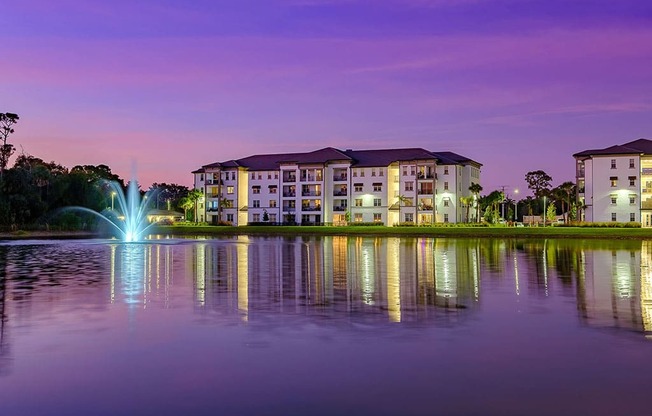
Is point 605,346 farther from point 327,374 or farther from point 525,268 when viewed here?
point 525,268

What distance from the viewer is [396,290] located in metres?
21.1

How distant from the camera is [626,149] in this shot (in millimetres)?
104625

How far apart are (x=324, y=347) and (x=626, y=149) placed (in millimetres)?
104523

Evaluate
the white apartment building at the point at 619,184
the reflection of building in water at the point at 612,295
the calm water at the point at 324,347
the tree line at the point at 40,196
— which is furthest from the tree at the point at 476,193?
the calm water at the point at 324,347

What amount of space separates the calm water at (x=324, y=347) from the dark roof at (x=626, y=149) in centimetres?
8834

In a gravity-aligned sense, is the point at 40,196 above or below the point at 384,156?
below

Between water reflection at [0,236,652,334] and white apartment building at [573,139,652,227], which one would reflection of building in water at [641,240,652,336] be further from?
white apartment building at [573,139,652,227]

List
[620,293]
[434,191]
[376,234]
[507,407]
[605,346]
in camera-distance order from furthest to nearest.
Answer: [434,191] < [376,234] < [620,293] < [605,346] < [507,407]

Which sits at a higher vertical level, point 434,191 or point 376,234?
point 434,191

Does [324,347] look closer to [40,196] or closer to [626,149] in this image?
[40,196]

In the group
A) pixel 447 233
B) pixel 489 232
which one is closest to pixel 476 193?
pixel 447 233

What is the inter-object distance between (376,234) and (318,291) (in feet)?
201

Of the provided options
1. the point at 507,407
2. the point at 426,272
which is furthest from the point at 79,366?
the point at 426,272

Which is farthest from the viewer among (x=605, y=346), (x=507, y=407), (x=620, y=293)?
(x=620, y=293)
